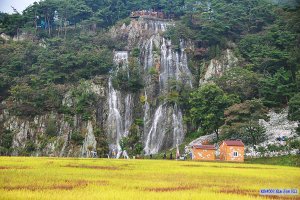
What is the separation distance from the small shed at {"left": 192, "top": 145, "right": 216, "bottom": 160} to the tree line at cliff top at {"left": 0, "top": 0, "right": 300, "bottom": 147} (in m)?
2.80

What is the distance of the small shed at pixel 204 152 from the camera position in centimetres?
2633

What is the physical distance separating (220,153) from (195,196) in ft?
61.6

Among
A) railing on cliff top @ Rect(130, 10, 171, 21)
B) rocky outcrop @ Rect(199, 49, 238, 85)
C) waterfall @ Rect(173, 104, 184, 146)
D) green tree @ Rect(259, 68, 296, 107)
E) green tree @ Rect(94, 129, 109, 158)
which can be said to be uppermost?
railing on cliff top @ Rect(130, 10, 171, 21)

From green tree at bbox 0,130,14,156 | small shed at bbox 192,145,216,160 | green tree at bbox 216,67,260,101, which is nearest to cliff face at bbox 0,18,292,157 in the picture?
green tree at bbox 0,130,14,156

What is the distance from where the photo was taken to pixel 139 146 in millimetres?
31922

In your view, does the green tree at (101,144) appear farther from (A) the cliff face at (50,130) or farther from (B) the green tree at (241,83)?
(B) the green tree at (241,83)

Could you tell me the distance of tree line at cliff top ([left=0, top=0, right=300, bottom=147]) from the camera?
31.9m

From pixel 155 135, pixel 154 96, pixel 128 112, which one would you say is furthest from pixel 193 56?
pixel 155 135

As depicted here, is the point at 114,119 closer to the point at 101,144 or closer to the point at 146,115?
the point at 146,115

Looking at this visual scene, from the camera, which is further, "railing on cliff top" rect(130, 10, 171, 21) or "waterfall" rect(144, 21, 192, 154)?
"railing on cliff top" rect(130, 10, 171, 21)

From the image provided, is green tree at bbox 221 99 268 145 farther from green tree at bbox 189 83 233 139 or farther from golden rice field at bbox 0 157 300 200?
golden rice field at bbox 0 157 300 200

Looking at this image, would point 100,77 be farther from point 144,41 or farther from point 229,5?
point 229,5

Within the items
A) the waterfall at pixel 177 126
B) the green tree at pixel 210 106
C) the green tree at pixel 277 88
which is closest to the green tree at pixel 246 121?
the green tree at pixel 210 106

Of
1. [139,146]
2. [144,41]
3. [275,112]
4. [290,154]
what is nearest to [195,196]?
[290,154]
